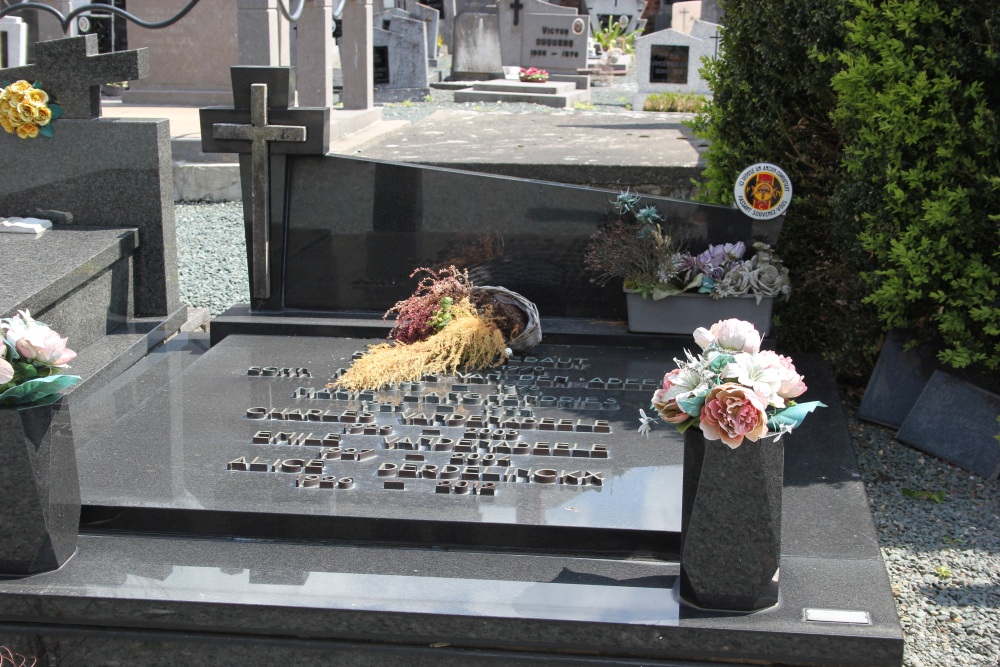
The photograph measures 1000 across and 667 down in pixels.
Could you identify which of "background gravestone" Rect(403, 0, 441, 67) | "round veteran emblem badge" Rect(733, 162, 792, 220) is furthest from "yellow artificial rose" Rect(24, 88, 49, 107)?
"background gravestone" Rect(403, 0, 441, 67)

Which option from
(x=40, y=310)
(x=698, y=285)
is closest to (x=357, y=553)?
(x=40, y=310)

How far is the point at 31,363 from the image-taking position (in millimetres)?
2771

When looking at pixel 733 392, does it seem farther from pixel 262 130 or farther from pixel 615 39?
pixel 615 39

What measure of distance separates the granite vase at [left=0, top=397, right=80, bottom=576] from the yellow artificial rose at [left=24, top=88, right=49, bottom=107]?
→ 2640mm

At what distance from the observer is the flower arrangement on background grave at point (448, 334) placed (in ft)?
14.5

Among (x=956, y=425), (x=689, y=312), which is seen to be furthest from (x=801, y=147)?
(x=956, y=425)

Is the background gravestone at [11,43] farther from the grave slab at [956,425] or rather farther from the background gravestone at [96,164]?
the grave slab at [956,425]

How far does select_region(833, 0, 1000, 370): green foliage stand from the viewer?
423 cm

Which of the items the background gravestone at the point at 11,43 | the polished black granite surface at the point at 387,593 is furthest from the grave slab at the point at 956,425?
the background gravestone at the point at 11,43

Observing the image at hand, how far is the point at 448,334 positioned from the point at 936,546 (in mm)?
2115

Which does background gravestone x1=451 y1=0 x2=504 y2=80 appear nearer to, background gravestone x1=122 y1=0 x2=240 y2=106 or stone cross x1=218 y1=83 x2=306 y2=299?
background gravestone x1=122 y1=0 x2=240 y2=106

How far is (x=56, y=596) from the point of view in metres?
2.78

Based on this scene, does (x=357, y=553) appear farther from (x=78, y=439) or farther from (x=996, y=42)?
(x=996, y=42)

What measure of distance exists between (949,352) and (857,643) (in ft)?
7.08
